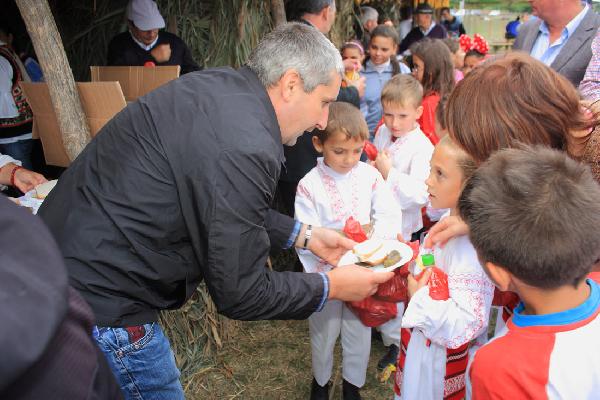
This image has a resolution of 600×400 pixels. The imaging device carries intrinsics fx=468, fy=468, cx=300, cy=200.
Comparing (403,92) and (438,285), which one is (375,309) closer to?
(438,285)

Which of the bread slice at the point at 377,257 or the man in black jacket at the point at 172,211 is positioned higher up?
the man in black jacket at the point at 172,211

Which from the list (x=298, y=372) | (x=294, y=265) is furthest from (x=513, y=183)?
(x=294, y=265)

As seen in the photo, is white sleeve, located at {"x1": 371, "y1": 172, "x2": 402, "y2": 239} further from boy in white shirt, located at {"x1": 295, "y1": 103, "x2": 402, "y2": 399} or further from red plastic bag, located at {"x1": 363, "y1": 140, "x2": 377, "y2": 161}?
A: red plastic bag, located at {"x1": 363, "y1": 140, "x2": 377, "y2": 161}

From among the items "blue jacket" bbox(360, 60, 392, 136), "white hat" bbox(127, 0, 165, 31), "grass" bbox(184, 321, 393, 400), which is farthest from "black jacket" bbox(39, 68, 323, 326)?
"blue jacket" bbox(360, 60, 392, 136)

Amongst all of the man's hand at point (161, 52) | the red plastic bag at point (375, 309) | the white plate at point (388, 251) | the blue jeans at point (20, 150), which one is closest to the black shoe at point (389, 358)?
the red plastic bag at point (375, 309)

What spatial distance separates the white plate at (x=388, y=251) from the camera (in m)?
2.03

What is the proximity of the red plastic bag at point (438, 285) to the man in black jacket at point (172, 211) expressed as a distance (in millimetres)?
506

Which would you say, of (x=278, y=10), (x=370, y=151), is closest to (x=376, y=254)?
(x=370, y=151)

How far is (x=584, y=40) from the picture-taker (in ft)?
12.2

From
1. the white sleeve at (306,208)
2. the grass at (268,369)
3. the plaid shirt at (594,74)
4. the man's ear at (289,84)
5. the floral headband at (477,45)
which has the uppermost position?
the man's ear at (289,84)

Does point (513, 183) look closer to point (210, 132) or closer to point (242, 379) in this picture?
point (210, 132)

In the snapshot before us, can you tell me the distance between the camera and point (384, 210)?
2828 millimetres

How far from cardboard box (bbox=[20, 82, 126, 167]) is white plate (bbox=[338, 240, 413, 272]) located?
55.8 inches

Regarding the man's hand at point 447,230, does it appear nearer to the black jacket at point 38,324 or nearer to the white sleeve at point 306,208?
the white sleeve at point 306,208
